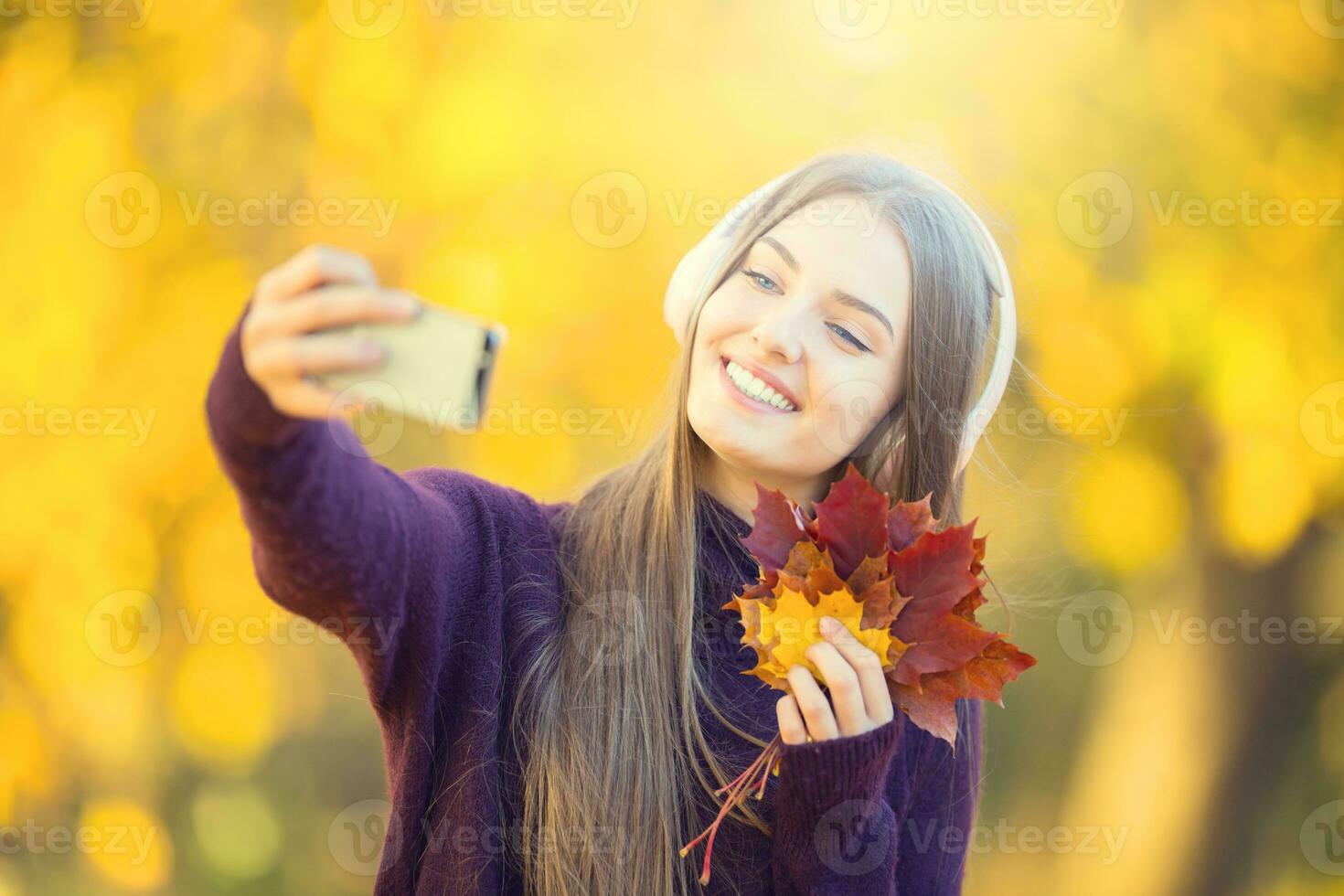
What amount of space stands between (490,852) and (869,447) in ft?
2.40

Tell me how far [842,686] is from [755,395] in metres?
0.39

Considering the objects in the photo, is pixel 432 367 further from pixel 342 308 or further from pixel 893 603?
pixel 893 603

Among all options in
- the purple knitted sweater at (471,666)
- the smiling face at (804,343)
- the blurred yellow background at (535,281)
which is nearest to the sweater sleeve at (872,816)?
the purple knitted sweater at (471,666)

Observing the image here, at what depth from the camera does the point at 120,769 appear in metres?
2.22

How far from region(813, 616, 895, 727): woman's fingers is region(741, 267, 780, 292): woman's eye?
1.54 ft

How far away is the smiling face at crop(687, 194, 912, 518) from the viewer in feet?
4.24

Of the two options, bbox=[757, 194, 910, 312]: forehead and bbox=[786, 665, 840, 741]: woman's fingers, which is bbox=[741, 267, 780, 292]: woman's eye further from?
bbox=[786, 665, 840, 741]: woman's fingers

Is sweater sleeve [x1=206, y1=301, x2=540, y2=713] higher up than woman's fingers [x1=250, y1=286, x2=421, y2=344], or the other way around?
woman's fingers [x1=250, y1=286, x2=421, y2=344]

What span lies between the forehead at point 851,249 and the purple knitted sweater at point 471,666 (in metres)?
0.34

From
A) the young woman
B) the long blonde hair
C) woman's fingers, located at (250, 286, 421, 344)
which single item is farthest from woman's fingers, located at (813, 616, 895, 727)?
woman's fingers, located at (250, 286, 421, 344)

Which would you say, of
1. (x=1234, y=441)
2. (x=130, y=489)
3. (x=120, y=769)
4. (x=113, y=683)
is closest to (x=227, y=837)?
(x=120, y=769)

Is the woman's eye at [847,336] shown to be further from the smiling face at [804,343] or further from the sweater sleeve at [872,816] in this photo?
the sweater sleeve at [872,816]

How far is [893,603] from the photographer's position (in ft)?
3.48

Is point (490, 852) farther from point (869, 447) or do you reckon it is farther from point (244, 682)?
point (244, 682)
